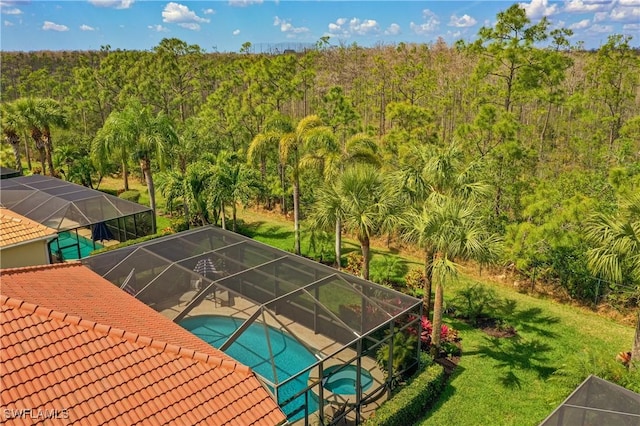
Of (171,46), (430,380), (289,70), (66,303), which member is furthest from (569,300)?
(171,46)

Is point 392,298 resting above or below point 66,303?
below

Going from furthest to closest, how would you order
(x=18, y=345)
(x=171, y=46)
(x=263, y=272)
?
(x=171, y=46) → (x=263, y=272) → (x=18, y=345)

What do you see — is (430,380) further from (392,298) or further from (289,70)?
(289,70)

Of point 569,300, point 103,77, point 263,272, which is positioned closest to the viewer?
point 263,272

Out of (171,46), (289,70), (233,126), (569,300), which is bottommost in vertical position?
(569,300)

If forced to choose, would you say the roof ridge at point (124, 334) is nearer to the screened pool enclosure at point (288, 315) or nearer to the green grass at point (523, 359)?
the screened pool enclosure at point (288, 315)

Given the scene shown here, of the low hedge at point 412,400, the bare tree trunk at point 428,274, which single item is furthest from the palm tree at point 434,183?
the low hedge at point 412,400

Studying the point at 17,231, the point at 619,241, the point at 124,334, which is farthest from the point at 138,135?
the point at 619,241
